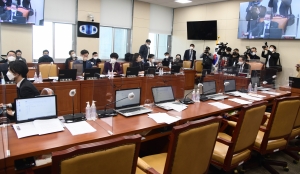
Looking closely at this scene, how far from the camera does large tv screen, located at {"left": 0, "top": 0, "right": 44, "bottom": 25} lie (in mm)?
5988

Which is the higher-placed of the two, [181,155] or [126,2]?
[126,2]

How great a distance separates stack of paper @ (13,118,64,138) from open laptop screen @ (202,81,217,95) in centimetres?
222

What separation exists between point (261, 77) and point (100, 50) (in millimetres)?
5623

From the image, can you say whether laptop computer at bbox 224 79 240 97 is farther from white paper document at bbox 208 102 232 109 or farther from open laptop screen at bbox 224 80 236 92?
white paper document at bbox 208 102 232 109

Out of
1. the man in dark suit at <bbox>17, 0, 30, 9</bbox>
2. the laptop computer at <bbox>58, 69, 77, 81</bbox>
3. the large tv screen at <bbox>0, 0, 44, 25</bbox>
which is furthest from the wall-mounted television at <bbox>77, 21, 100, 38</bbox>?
the laptop computer at <bbox>58, 69, 77, 81</bbox>

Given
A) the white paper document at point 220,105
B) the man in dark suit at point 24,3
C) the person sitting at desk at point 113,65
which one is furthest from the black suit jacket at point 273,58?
the man in dark suit at point 24,3

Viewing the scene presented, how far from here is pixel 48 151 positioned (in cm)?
163

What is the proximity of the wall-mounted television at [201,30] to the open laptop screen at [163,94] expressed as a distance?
656 centimetres

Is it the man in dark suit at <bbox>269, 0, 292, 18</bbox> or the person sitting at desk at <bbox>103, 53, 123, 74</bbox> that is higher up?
the man in dark suit at <bbox>269, 0, 292, 18</bbox>

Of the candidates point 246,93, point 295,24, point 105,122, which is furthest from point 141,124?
point 295,24

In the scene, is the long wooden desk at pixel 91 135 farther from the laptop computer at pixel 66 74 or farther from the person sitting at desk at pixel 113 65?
the person sitting at desk at pixel 113 65

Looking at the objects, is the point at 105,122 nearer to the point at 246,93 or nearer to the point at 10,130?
the point at 10,130

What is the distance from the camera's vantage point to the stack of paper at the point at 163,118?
7.65 ft

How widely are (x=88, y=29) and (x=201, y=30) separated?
445cm
